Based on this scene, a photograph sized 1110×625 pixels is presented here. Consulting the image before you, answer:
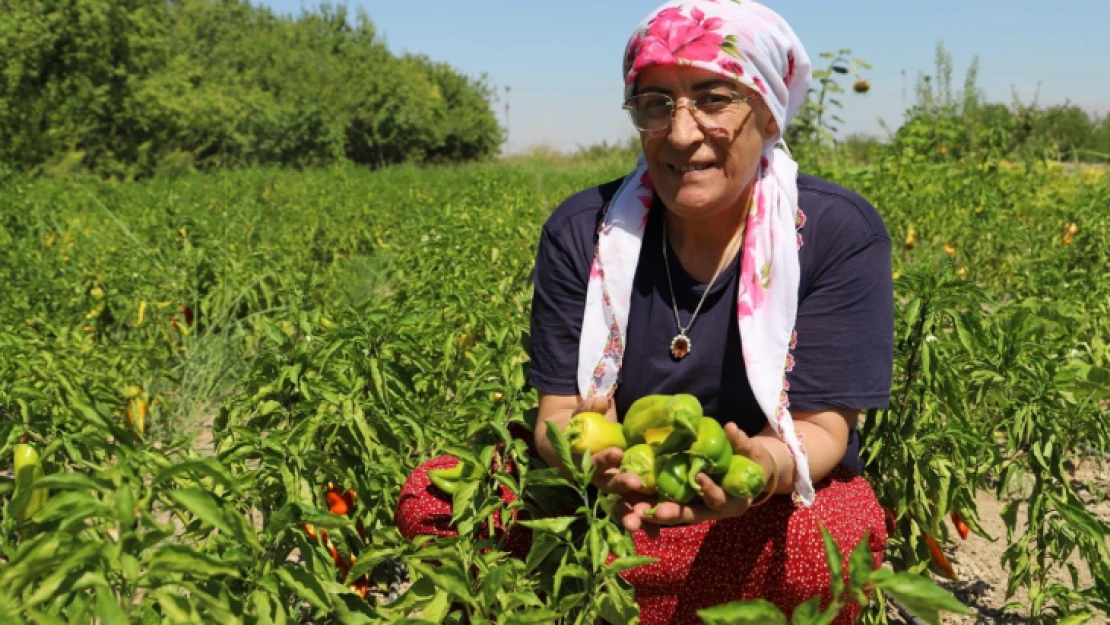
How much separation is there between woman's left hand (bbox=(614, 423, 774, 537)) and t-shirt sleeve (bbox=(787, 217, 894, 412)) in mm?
295

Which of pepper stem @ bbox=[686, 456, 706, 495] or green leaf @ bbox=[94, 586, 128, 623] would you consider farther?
pepper stem @ bbox=[686, 456, 706, 495]

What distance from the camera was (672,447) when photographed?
152 cm

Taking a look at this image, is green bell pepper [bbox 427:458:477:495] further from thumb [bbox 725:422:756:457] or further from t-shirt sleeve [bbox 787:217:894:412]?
t-shirt sleeve [bbox 787:217:894:412]

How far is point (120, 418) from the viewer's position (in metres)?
3.22

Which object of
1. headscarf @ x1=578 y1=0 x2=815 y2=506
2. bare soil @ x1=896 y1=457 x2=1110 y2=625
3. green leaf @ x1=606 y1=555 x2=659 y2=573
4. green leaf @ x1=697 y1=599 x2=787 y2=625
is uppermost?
headscarf @ x1=578 y1=0 x2=815 y2=506

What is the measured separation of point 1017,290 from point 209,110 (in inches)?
875

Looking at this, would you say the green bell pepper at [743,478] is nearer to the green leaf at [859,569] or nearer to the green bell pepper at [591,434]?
the green bell pepper at [591,434]

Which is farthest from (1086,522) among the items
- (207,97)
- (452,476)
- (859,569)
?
(207,97)

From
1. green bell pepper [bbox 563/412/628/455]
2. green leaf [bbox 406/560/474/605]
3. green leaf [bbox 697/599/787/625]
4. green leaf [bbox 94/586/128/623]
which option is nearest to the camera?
green leaf [bbox 94/586/128/623]

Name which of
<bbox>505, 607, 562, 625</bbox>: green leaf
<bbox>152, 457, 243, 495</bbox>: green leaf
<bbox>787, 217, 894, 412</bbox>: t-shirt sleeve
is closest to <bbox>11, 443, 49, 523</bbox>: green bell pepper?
<bbox>152, 457, 243, 495</bbox>: green leaf

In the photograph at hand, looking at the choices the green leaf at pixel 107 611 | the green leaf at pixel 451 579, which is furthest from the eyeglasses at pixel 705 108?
the green leaf at pixel 107 611

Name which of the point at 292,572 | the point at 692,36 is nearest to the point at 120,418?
the point at 292,572

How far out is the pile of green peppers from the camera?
1.49 metres

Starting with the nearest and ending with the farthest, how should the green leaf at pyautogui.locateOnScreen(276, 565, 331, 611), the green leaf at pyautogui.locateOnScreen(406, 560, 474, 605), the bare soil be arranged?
the green leaf at pyautogui.locateOnScreen(276, 565, 331, 611), the green leaf at pyautogui.locateOnScreen(406, 560, 474, 605), the bare soil
